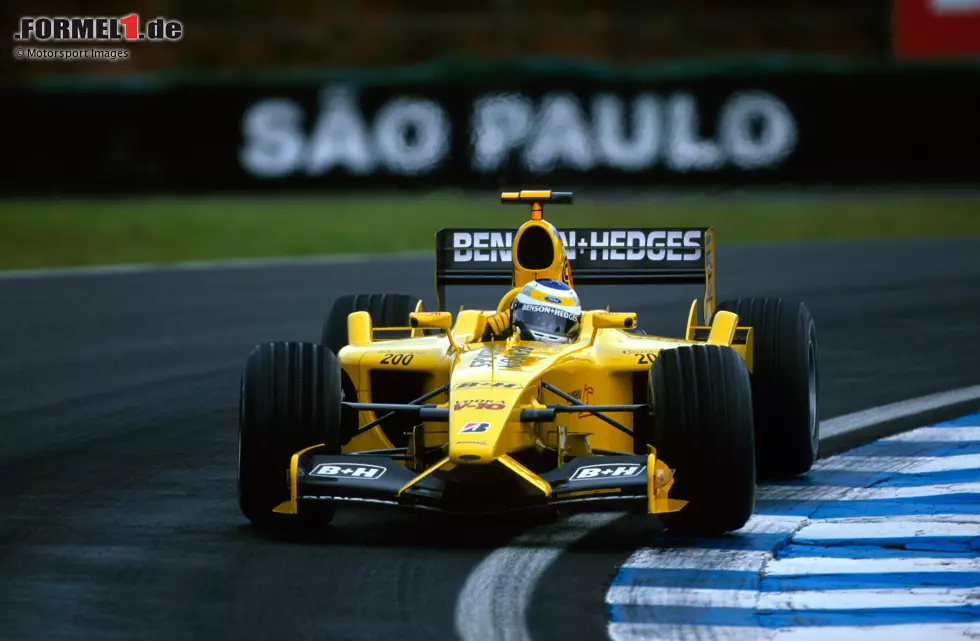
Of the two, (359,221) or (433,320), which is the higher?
(433,320)

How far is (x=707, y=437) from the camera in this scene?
782cm

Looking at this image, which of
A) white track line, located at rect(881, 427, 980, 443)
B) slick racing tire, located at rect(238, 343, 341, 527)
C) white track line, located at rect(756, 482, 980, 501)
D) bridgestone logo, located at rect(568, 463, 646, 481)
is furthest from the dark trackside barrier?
bridgestone logo, located at rect(568, 463, 646, 481)

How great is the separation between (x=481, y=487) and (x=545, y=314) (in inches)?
54.3

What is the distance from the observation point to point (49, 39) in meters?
35.9

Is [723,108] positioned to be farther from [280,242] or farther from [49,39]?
[49,39]

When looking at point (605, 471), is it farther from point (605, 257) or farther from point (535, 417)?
point (605, 257)

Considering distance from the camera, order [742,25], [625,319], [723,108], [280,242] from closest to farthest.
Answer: [625,319] → [280,242] → [723,108] → [742,25]

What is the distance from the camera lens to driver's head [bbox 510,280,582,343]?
29.5ft

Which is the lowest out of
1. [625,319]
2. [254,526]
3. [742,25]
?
[254,526]

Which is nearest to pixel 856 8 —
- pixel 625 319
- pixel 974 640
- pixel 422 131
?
pixel 422 131

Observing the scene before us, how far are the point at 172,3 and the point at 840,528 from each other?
31.5m

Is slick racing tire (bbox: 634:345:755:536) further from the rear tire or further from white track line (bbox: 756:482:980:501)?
the rear tire

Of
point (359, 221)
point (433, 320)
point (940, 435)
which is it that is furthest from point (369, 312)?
point (359, 221)

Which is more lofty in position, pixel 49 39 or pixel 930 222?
pixel 49 39
